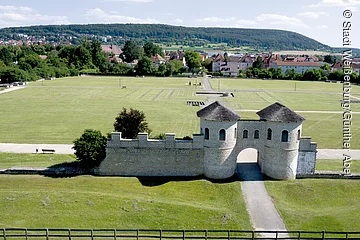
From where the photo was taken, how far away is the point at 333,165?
35375 millimetres

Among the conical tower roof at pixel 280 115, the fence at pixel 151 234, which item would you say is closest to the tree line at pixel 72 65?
the conical tower roof at pixel 280 115

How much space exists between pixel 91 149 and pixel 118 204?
24.6ft

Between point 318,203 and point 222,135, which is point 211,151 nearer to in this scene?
point 222,135

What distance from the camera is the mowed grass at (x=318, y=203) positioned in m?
23.4

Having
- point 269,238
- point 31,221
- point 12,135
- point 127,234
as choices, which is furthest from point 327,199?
point 12,135

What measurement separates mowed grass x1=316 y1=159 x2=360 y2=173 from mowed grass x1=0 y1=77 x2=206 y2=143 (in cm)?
1684

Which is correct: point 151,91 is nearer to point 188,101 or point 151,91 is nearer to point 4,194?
point 188,101

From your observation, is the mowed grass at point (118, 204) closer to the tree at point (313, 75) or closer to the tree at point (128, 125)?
the tree at point (128, 125)

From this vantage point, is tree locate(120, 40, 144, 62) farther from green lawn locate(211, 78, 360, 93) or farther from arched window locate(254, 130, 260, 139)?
arched window locate(254, 130, 260, 139)

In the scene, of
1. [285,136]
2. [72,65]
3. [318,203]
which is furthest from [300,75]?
[318,203]

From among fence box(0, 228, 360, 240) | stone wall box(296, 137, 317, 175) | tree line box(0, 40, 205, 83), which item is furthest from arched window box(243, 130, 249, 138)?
tree line box(0, 40, 205, 83)

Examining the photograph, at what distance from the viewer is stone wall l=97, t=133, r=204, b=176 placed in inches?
1191

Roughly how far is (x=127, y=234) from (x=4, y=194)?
33.5 ft

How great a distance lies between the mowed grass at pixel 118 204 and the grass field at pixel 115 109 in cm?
1634
